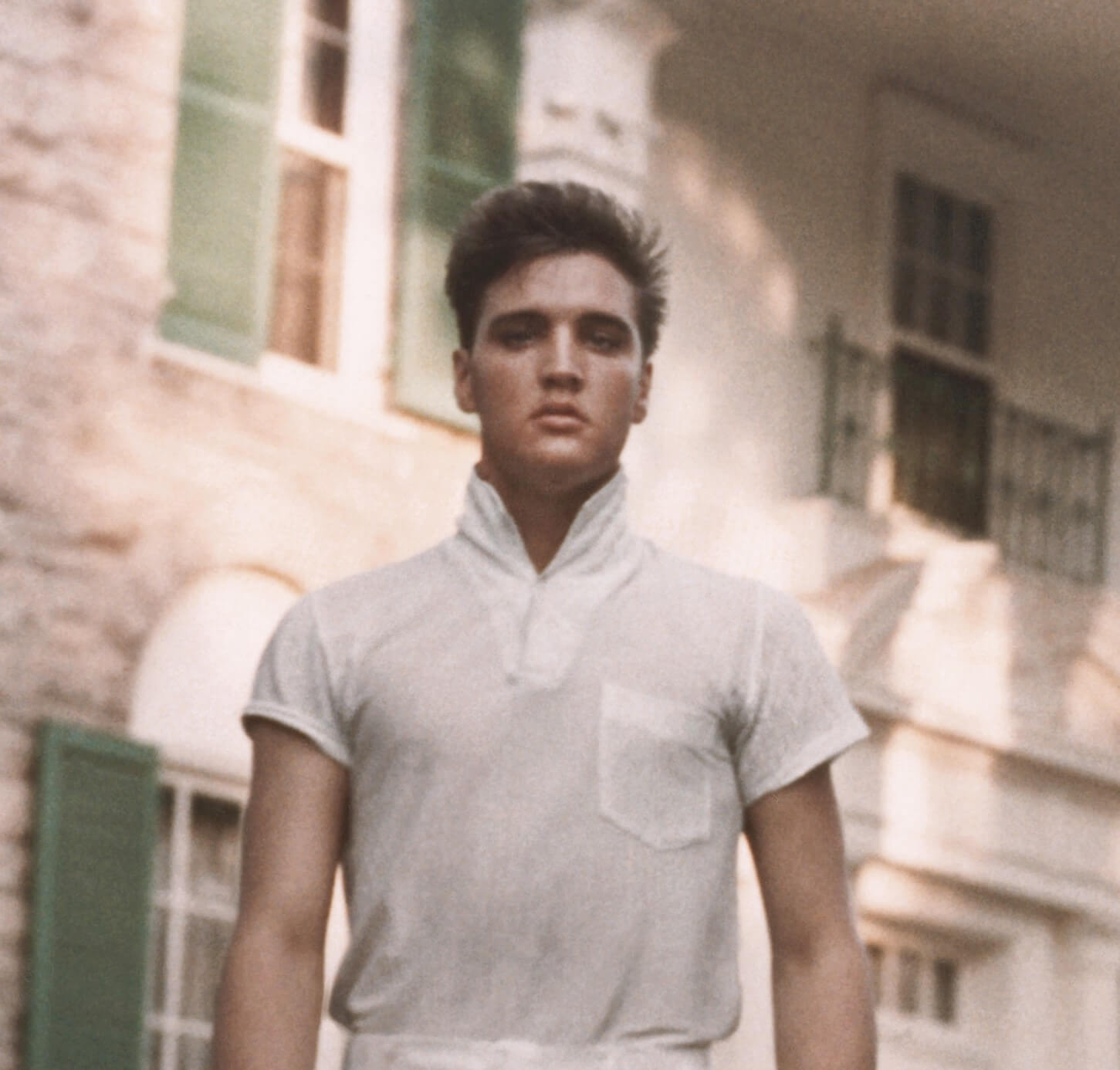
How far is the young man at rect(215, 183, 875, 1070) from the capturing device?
303 cm

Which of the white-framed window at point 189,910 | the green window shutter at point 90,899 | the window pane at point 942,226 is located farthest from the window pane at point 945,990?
the green window shutter at point 90,899

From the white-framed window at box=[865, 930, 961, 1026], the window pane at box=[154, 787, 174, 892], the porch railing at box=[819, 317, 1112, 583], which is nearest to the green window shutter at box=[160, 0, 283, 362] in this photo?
the window pane at box=[154, 787, 174, 892]

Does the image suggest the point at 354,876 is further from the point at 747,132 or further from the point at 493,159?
the point at 747,132

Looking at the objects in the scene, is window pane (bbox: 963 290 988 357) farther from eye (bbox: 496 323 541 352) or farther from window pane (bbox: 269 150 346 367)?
eye (bbox: 496 323 541 352)

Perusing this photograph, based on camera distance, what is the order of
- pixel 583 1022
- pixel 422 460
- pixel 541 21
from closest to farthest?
pixel 583 1022 < pixel 422 460 < pixel 541 21

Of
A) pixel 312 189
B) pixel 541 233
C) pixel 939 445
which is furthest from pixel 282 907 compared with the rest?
pixel 939 445

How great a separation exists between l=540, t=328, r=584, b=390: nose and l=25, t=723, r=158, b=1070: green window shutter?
5.75 metres

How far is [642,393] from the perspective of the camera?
10.9ft

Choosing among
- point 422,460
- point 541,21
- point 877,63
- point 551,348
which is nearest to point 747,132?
point 877,63

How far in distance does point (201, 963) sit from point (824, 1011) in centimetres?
650

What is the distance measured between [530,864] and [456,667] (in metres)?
0.22

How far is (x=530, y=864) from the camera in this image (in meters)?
3.03

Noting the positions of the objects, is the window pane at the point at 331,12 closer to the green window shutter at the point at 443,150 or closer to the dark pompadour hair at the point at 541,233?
the green window shutter at the point at 443,150

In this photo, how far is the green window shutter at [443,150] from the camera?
10469 mm
